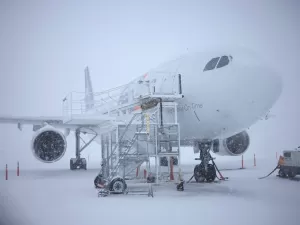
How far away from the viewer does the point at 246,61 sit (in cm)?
844

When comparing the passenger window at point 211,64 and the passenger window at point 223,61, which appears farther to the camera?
the passenger window at point 211,64

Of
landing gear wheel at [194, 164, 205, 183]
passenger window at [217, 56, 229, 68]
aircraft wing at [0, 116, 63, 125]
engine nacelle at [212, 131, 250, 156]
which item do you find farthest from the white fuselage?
aircraft wing at [0, 116, 63, 125]

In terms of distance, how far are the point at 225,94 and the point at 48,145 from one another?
339 inches

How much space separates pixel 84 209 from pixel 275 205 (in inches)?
162

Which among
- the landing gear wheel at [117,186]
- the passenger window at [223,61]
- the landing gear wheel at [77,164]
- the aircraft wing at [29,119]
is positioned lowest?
the landing gear wheel at [77,164]

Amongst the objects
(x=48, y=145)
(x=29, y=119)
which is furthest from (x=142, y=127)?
(x=29, y=119)

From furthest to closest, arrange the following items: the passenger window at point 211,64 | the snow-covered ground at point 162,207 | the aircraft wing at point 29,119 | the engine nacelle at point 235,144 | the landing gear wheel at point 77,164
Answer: the landing gear wheel at point 77,164 → the aircraft wing at point 29,119 → the engine nacelle at point 235,144 → the passenger window at point 211,64 → the snow-covered ground at point 162,207

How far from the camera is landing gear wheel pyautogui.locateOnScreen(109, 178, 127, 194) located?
878 cm

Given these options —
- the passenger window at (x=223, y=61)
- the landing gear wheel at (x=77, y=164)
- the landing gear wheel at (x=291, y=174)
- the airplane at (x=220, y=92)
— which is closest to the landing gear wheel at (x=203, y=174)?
the airplane at (x=220, y=92)

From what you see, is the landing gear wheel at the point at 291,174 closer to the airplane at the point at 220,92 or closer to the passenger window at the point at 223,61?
the airplane at the point at 220,92

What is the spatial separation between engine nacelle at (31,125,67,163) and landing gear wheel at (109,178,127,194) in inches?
216

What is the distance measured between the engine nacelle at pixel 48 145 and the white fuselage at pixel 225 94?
244 inches

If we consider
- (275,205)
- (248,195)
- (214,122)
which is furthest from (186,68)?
(275,205)

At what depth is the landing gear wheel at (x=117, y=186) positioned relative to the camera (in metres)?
8.78
